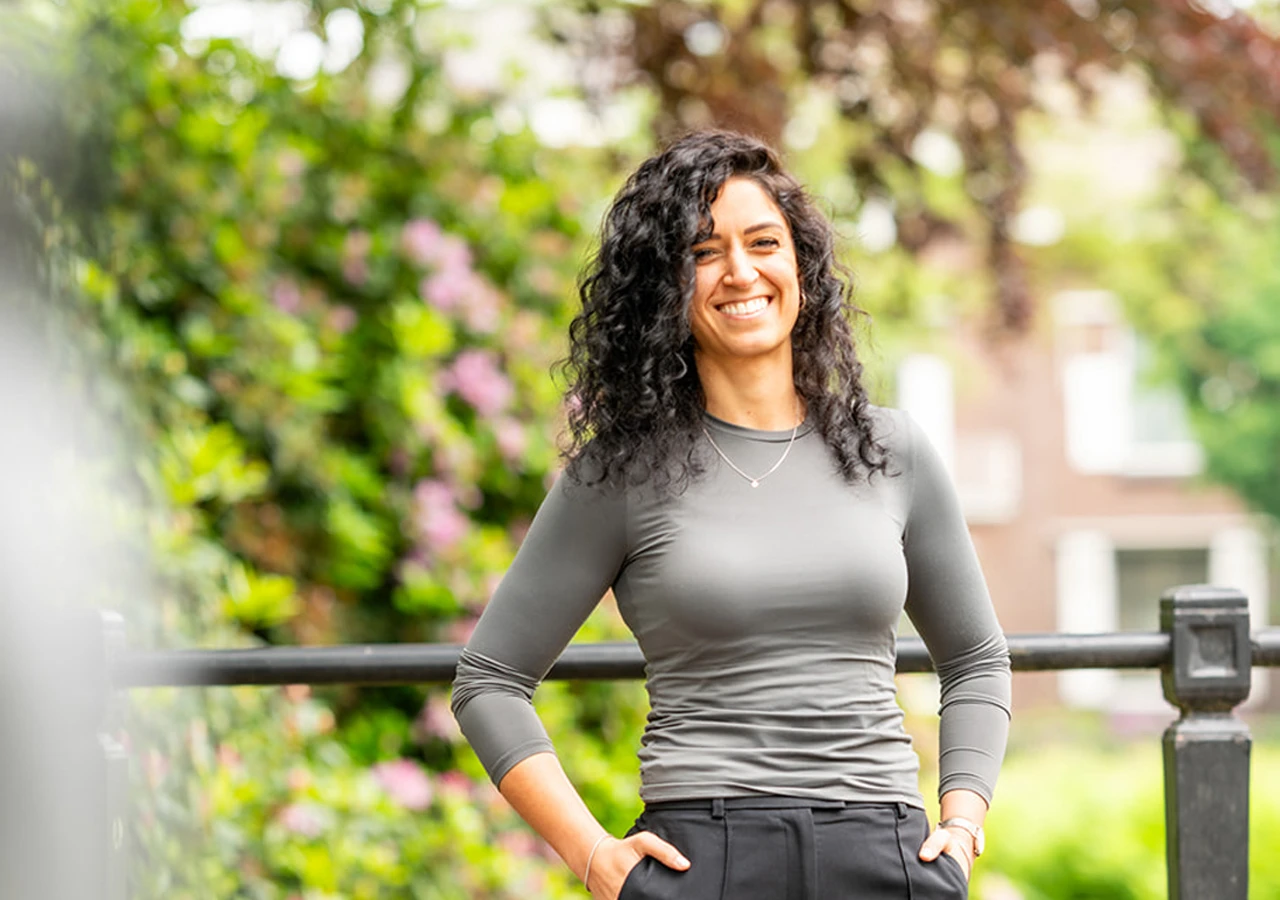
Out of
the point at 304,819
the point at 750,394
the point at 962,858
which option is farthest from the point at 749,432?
the point at 304,819

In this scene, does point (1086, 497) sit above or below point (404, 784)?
above

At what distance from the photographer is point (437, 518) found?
3.83 m

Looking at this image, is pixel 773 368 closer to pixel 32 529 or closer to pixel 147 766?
pixel 32 529

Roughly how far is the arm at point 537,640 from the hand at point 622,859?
0.04m

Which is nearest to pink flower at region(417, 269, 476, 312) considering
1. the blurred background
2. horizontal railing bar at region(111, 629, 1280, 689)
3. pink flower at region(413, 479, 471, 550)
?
the blurred background

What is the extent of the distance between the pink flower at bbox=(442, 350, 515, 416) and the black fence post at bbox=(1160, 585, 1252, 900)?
215 centimetres

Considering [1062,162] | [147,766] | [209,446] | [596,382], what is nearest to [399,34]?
[209,446]

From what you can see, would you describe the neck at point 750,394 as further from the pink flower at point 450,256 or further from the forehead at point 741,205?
the pink flower at point 450,256

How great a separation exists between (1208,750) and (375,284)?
255 cm

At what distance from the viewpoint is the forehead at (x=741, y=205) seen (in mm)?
1730

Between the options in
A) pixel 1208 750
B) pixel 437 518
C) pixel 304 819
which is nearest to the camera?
pixel 1208 750

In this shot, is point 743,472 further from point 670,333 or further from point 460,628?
point 460,628

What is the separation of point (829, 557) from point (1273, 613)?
23.6 m

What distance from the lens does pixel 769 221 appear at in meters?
1.74
